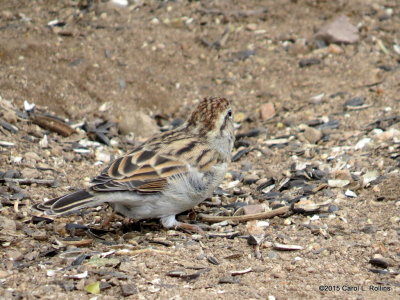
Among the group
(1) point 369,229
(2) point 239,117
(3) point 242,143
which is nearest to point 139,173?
(1) point 369,229

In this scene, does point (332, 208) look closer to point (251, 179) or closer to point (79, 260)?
point (251, 179)

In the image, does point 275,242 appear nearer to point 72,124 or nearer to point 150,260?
point 150,260

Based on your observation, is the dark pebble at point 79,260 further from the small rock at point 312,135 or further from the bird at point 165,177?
the small rock at point 312,135

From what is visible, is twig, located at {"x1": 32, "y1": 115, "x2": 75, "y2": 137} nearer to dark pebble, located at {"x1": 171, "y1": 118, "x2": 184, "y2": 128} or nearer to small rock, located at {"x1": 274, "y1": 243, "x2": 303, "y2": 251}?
dark pebble, located at {"x1": 171, "y1": 118, "x2": 184, "y2": 128}

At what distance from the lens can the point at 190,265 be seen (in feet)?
19.0

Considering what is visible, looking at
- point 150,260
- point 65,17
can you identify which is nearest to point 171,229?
point 150,260

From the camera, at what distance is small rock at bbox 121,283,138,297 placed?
526cm

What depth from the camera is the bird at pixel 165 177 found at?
20.4 ft

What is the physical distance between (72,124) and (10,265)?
143 inches

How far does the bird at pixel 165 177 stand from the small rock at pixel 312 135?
1.81m

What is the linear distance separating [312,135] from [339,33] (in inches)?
98.3

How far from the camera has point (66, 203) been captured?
605 centimetres

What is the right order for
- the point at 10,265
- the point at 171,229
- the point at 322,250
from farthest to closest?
the point at 171,229
the point at 322,250
the point at 10,265

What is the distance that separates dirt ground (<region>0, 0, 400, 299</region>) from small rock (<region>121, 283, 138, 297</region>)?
0.01 m
